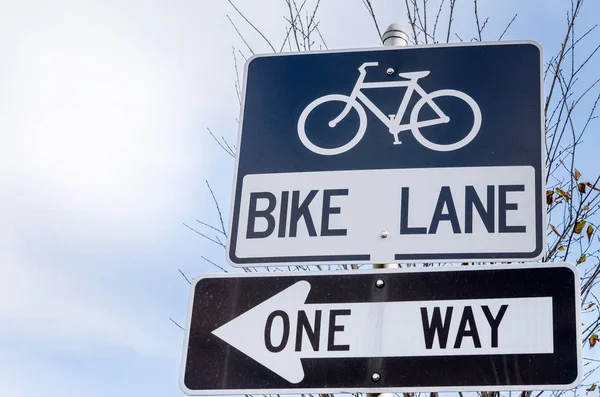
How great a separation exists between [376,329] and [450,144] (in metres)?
0.54

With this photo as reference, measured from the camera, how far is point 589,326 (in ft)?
14.6

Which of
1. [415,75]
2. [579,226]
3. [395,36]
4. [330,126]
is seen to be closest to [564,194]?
[579,226]

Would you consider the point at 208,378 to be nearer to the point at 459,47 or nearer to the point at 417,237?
the point at 417,237

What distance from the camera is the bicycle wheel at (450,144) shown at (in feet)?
6.97

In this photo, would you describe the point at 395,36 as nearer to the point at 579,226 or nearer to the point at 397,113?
the point at 397,113

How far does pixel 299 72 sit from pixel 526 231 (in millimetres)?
795

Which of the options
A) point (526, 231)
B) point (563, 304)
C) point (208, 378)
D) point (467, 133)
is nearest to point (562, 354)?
point (563, 304)

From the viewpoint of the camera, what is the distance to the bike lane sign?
2.00 meters

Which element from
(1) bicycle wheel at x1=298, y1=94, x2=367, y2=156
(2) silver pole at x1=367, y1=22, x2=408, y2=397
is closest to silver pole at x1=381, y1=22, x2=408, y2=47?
(2) silver pole at x1=367, y1=22, x2=408, y2=397

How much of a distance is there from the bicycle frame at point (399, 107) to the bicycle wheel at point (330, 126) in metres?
0.02

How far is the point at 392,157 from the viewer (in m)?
2.13

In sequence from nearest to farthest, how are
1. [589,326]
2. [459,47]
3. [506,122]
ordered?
[506,122]
[459,47]
[589,326]

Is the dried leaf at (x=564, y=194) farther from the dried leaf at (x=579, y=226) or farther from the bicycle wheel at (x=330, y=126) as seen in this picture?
the bicycle wheel at (x=330, y=126)

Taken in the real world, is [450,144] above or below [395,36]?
below
